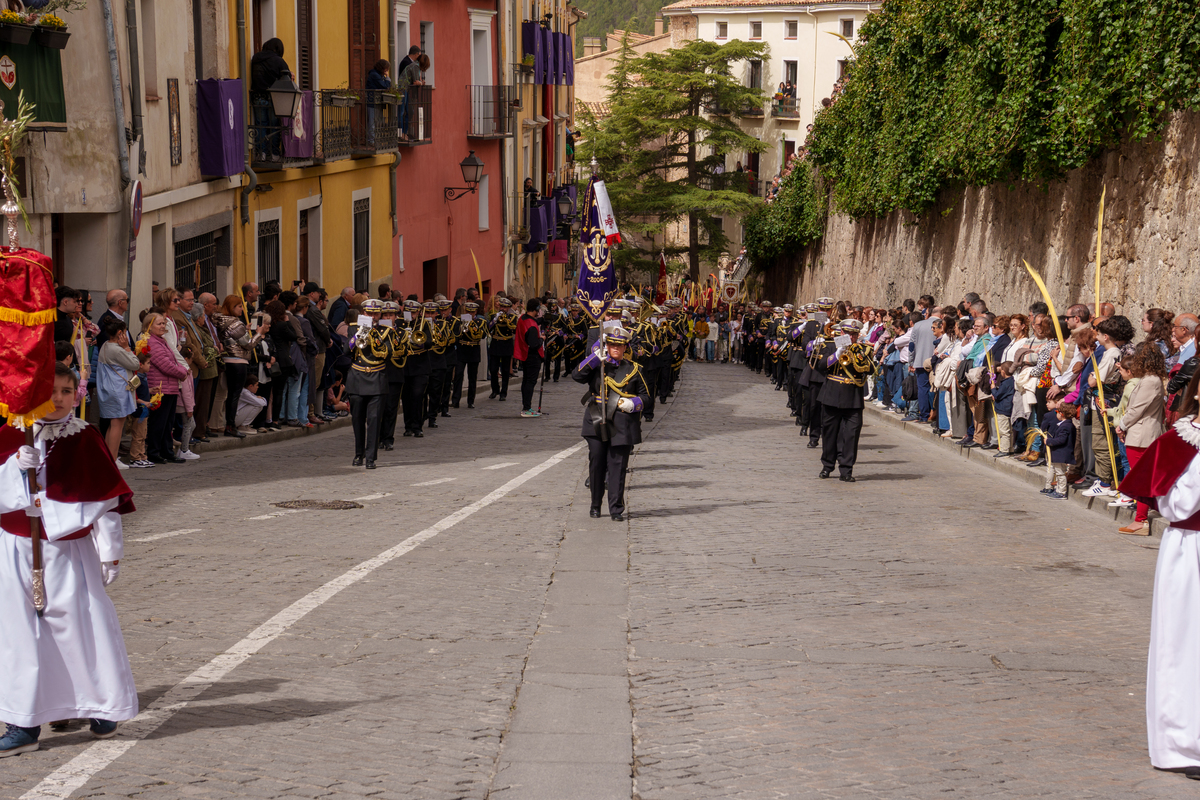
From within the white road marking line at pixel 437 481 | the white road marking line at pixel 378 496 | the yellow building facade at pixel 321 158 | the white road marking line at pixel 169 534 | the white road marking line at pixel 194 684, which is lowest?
the white road marking line at pixel 437 481

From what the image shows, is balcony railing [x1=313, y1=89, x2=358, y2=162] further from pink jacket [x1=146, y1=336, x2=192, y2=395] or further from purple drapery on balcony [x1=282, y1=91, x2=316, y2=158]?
pink jacket [x1=146, y1=336, x2=192, y2=395]

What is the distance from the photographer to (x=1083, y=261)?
20578mm

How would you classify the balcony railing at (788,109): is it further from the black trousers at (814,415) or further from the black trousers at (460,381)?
the black trousers at (814,415)

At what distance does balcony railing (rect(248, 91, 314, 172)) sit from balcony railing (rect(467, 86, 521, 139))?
15.0m

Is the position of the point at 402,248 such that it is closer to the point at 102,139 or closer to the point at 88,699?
the point at 102,139

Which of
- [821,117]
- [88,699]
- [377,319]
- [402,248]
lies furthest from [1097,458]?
[821,117]

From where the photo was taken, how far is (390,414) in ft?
59.3

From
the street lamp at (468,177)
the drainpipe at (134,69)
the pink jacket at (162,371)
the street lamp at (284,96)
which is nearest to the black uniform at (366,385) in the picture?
the pink jacket at (162,371)

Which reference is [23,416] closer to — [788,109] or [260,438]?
[260,438]

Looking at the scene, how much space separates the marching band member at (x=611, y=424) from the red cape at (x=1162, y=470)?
649cm

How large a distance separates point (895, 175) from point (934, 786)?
84.8 feet

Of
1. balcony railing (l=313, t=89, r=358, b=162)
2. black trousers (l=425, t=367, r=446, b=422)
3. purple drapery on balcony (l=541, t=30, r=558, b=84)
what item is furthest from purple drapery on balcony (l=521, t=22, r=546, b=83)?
black trousers (l=425, t=367, r=446, b=422)

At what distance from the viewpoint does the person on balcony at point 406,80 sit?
101 feet

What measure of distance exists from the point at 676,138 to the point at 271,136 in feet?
152
